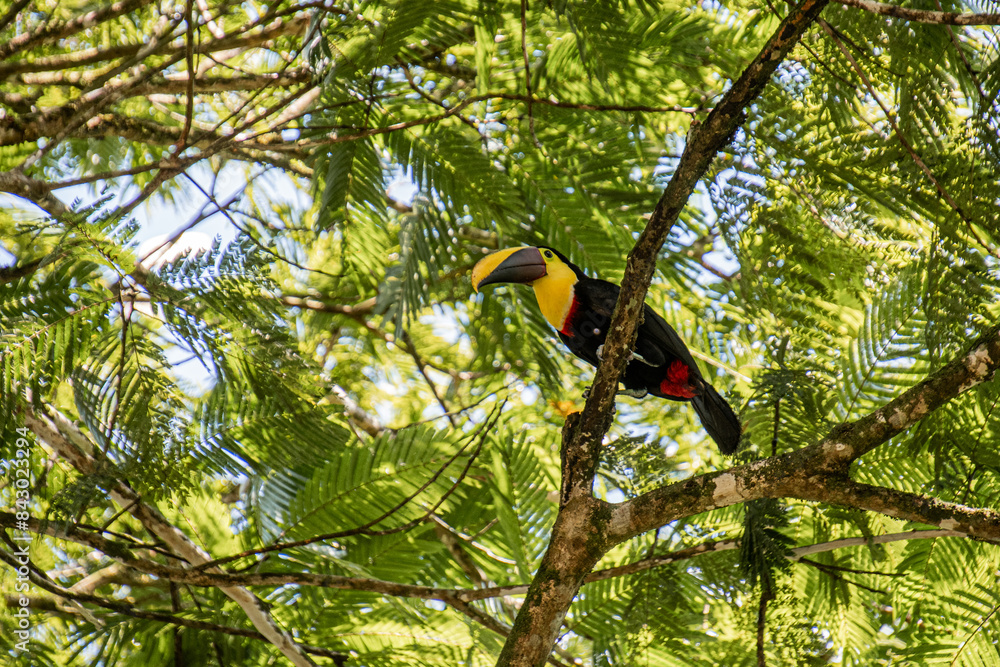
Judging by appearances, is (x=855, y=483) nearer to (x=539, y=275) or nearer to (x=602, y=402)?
(x=602, y=402)

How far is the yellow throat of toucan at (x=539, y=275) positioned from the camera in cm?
373

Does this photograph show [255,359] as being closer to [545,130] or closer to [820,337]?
[545,130]

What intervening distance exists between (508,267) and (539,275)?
22 cm

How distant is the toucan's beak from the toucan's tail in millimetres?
976

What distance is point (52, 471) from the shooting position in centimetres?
354

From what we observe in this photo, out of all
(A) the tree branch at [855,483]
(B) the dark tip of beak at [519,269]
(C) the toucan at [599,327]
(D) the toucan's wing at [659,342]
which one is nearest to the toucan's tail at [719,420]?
(C) the toucan at [599,327]

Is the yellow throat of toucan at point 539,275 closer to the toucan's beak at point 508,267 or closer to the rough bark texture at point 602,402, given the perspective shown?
the toucan's beak at point 508,267

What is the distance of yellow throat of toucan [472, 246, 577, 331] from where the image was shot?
3729 mm

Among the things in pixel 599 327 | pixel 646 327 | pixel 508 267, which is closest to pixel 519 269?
pixel 508 267

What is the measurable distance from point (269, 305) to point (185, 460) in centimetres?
63

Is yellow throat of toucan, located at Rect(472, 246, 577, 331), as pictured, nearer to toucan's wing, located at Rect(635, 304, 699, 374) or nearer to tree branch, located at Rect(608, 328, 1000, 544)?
toucan's wing, located at Rect(635, 304, 699, 374)

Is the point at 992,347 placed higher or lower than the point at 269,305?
higher

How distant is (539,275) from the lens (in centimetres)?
393

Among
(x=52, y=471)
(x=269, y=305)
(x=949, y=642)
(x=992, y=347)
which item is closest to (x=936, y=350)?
(x=992, y=347)
